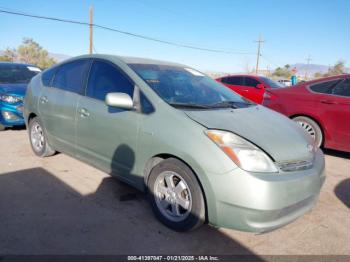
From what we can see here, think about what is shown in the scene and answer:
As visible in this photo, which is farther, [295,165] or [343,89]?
[343,89]

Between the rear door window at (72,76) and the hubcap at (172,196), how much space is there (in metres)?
1.73

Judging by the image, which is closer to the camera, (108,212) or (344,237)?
(344,237)

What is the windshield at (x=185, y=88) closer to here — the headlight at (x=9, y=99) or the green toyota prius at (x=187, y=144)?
the green toyota prius at (x=187, y=144)

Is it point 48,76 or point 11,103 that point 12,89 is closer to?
point 11,103

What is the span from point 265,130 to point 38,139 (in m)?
3.69

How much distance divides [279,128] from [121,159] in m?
1.67

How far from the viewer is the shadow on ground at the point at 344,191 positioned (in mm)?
3583

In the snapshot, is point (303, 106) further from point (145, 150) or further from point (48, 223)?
point (48, 223)

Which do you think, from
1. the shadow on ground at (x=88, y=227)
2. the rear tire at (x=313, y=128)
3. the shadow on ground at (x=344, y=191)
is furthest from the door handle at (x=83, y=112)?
the rear tire at (x=313, y=128)

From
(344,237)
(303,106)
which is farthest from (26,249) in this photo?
(303,106)

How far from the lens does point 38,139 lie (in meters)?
4.71

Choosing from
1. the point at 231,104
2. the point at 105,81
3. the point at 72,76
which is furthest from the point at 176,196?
the point at 72,76

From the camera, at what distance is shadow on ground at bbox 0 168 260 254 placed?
2.46 m

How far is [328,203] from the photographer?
11.4ft
